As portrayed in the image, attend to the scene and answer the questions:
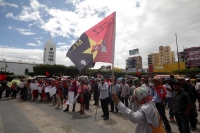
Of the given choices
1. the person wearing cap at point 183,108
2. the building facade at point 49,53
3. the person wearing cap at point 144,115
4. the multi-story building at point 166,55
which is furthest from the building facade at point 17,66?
the multi-story building at point 166,55

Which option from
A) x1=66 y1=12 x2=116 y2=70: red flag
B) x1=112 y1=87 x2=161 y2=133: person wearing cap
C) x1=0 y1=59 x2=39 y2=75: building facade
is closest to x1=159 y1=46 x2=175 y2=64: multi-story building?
x1=0 y1=59 x2=39 y2=75: building facade

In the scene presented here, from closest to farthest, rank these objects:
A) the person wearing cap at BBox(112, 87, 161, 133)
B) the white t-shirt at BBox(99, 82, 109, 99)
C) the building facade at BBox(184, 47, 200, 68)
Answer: the person wearing cap at BBox(112, 87, 161, 133) → the white t-shirt at BBox(99, 82, 109, 99) → the building facade at BBox(184, 47, 200, 68)

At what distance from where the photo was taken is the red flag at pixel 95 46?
3.46m

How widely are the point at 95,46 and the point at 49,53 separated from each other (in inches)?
3333

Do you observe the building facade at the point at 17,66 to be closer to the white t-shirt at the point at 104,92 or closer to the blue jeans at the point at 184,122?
the white t-shirt at the point at 104,92

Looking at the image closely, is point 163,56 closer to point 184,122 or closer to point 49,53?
point 49,53

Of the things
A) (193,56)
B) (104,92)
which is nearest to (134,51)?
(193,56)

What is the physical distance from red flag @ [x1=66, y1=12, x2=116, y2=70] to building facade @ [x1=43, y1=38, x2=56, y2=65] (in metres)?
81.4

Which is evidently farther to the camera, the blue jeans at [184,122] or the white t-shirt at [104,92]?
the white t-shirt at [104,92]

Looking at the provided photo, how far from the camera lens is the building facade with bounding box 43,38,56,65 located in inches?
3167

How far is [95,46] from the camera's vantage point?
3760 mm

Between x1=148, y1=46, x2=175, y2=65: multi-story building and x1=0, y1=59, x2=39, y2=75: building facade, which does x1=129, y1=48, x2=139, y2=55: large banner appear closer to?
x1=0, y1=59, x2=39, y2=75: building facade

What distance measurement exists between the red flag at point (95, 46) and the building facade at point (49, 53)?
8142cm

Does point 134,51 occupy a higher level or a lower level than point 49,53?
lower
